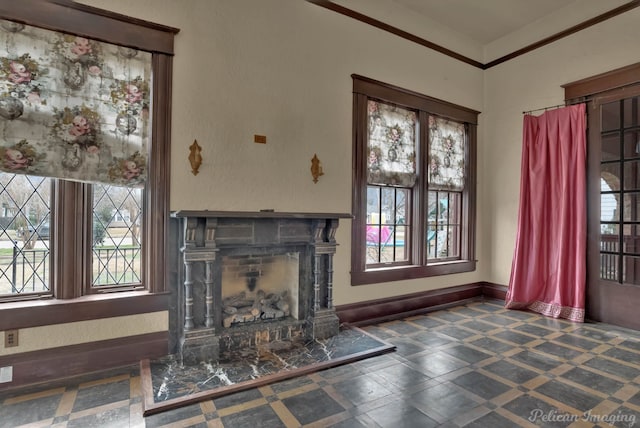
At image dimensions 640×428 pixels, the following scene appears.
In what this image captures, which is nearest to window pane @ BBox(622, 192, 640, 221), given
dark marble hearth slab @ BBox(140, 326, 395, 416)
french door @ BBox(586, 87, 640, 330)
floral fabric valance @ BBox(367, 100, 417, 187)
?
french door @ BBox(586, 87, 640, 330)

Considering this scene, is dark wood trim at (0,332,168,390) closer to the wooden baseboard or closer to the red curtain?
the wooden baseboard

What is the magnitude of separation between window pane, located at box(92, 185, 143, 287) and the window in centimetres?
220

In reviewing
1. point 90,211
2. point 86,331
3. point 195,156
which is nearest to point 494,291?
point 195,156

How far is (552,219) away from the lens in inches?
170

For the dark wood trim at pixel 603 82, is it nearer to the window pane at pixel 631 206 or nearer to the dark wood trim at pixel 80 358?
the window pane at pixel 631 206

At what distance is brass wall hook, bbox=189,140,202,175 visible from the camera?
298 centimetres

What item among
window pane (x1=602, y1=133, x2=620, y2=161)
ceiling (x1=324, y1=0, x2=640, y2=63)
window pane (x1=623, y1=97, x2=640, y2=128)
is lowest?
window pane (x1=602, y1=133, x2=620, y2=161)

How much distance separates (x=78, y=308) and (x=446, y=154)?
4.52 metres

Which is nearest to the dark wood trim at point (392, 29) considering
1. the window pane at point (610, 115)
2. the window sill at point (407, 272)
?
the window pane at point (610, 115)

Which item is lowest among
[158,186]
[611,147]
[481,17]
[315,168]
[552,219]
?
[552,219]

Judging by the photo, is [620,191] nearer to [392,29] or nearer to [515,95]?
[515,95]

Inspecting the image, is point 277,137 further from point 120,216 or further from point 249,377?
point 249,377

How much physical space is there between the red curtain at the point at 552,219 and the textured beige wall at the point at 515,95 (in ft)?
0.83

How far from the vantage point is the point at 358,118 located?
3.88 m
